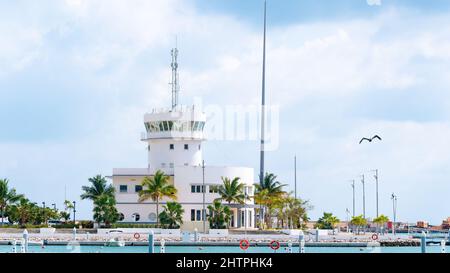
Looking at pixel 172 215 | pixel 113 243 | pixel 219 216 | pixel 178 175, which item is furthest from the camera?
pixel 178 175

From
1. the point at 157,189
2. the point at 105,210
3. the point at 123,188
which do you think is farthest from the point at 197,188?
the point at 105,210

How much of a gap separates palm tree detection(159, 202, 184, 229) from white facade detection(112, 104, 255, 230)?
5.40 feet

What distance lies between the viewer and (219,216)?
196ft

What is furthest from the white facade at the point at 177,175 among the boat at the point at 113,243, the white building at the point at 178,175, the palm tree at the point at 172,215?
the boat at the point at 113,243

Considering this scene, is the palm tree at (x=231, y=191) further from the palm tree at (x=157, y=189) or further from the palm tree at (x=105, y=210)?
the palm tree at (x=105, y=210)

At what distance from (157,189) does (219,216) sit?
190 inches

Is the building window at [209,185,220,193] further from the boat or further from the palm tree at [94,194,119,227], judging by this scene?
the boat

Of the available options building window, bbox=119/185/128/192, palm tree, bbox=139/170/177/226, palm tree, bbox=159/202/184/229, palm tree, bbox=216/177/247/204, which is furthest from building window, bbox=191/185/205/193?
building window, bbox=119/185/128/192

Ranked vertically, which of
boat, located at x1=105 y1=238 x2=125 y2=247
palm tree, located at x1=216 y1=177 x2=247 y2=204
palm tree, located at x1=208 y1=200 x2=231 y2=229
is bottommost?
boat, located at x1=105 y1=238 x2=125 y2=247

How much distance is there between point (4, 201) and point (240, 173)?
57.9 feet

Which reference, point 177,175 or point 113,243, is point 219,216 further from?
point 113,243

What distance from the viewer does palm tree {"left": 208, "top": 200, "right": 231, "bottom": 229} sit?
2346 inches
